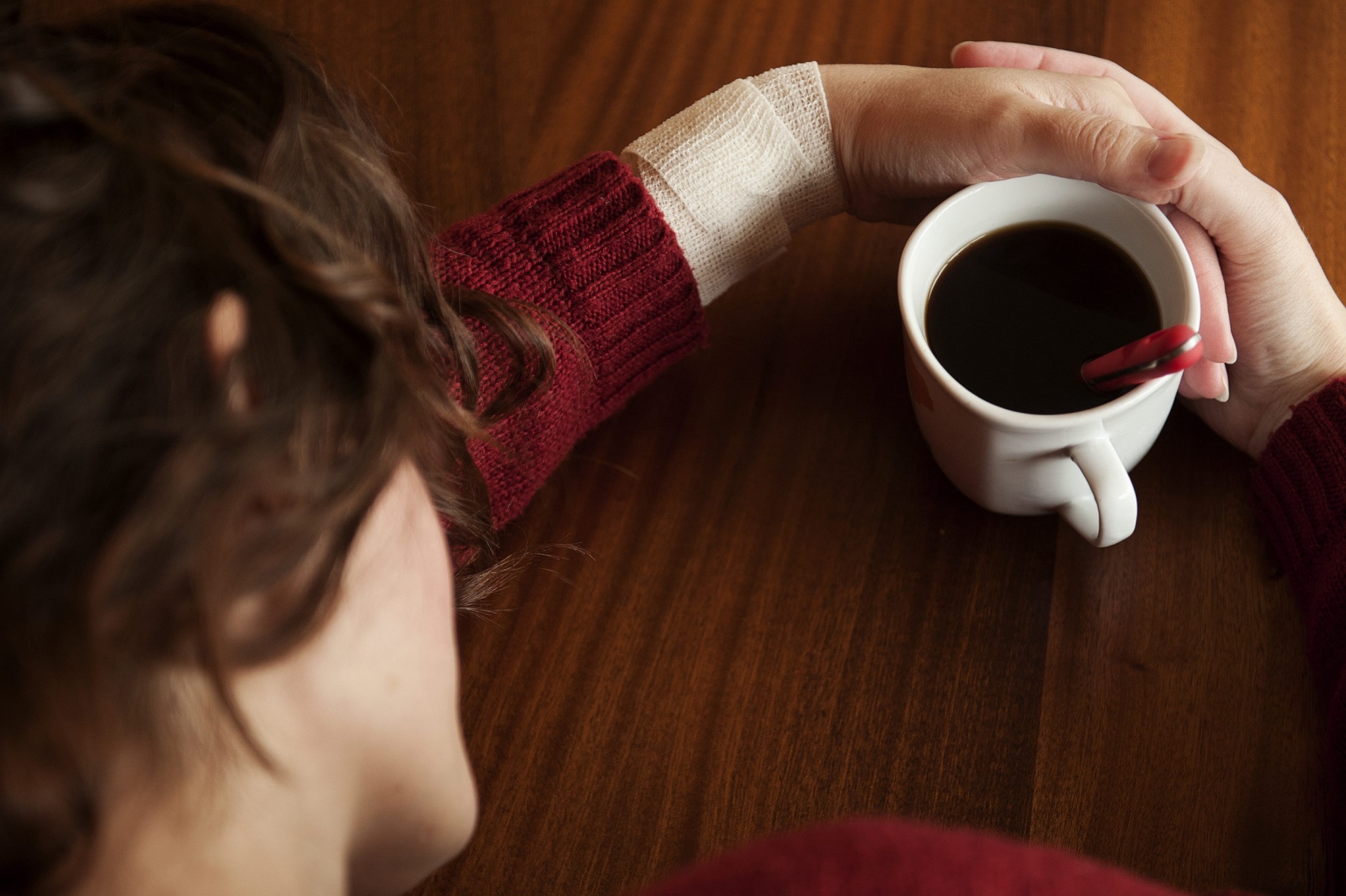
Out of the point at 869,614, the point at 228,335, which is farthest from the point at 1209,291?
the point at 228,335

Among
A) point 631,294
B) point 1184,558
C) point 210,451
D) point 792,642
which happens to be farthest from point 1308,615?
point 210,451

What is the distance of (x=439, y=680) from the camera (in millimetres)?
373

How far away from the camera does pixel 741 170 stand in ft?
1.86

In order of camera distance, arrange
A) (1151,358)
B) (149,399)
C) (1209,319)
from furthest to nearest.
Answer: (1209,319), (1151,358), (149,399)

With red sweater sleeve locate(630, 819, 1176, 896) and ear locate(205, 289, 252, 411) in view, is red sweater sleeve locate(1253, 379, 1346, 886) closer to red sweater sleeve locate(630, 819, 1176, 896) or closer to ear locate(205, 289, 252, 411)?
red sweater sleeve locate(630, 819, 1176, 896)

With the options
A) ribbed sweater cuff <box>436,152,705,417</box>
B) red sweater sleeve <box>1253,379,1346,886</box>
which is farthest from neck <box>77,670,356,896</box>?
red sweater sleeve <box>1253,379,1346,886</box>

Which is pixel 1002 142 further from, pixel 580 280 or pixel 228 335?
pixel 228 335

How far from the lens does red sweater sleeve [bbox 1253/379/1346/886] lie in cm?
43

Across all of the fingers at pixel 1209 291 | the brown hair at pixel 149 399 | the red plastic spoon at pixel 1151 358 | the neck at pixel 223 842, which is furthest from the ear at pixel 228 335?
the fingers at pixel 1209 291

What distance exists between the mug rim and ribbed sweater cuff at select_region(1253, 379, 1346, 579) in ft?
0.36

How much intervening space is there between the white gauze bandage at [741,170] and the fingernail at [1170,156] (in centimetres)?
17

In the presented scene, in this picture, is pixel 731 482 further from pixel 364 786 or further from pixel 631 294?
pixel 364 786

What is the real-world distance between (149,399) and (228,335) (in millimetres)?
27

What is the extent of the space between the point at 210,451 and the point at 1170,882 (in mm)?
433
